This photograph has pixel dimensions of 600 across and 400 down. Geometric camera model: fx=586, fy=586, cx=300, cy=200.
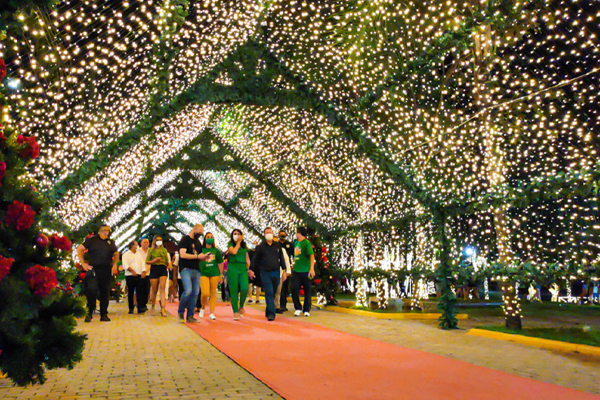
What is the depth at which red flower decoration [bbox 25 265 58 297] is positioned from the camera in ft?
12.3

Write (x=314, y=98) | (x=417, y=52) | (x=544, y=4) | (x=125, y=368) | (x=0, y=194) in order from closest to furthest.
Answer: (x=0, y=194) → (x=125, y=368) → (x=544, y=4) → (x=417, y=52) → (x=314, y=98)

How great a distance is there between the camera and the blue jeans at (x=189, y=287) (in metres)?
10.1

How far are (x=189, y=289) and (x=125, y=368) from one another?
4.63 meters

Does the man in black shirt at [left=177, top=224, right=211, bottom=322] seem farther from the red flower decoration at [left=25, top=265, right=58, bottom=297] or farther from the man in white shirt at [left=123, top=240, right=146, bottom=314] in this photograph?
the red flower decoration at [left=25, top=265, right=58, bottom=297]

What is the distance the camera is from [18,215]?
12.3ft

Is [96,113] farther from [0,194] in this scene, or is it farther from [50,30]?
[0,194]

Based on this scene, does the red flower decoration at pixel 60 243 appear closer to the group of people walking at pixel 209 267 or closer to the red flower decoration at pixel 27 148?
the red flower decoration at pixel 27 148

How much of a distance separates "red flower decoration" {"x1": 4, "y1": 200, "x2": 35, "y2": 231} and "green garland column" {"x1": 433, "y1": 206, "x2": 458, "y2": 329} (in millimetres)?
7363

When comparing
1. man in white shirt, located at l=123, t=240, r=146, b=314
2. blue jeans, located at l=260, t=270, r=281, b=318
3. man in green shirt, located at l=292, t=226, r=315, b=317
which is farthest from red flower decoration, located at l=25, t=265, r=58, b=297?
man in white shirt, located at l=123, t=240, r=146, b=314

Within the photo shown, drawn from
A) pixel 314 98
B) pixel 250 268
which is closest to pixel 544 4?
pixel 314 98

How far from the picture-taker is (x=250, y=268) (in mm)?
11844

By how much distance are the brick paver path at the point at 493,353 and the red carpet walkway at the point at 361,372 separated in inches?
13.4

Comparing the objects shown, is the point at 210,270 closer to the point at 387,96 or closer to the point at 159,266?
the point at 159,266

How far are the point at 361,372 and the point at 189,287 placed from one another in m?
5.43
